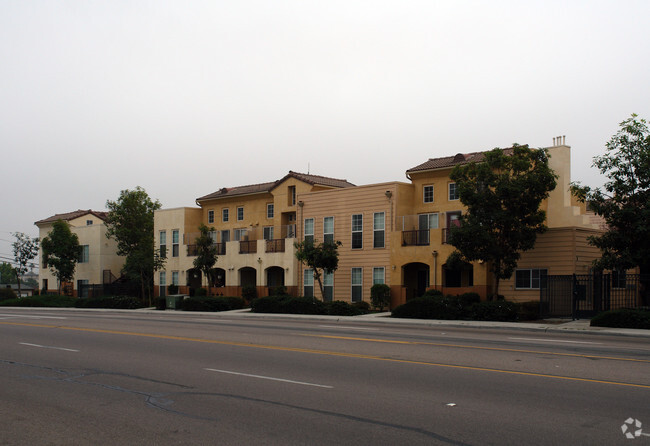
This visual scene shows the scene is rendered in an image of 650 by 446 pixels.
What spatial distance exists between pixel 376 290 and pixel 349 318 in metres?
5.80

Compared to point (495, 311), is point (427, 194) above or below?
above

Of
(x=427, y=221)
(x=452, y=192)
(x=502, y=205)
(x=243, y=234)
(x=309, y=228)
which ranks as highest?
(x=452, y=192)

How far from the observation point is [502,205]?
2925 centimetres

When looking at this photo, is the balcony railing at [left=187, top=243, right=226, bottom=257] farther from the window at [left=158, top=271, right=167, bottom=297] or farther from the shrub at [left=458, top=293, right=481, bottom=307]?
the shrub at [left=458, top=293, right=481, bottom=307]

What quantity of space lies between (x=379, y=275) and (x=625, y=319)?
1663 cm

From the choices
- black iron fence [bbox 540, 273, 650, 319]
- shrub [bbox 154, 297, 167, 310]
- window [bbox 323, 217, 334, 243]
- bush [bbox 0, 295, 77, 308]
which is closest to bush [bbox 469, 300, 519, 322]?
black iron fence [bbox 540, 273, 650, 319]

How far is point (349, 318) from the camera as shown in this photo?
31.4m

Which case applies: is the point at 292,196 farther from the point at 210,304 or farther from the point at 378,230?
the point at 210,304

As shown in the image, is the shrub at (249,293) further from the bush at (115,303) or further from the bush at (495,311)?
the bush at (495,311)

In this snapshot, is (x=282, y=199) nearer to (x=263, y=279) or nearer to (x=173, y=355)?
(x=263, y=279)

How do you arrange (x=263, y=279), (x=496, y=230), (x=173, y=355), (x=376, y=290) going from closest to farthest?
(x=173, y=355) → (x=496, y=230) → (x=376, y=290) → (x=263, y=279)

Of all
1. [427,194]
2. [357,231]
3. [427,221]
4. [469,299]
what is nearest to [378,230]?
[357,231]

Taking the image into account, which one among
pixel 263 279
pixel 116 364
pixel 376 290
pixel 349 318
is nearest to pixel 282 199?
pixel 263 279

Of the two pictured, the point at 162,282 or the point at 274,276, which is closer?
the point at 274,276
